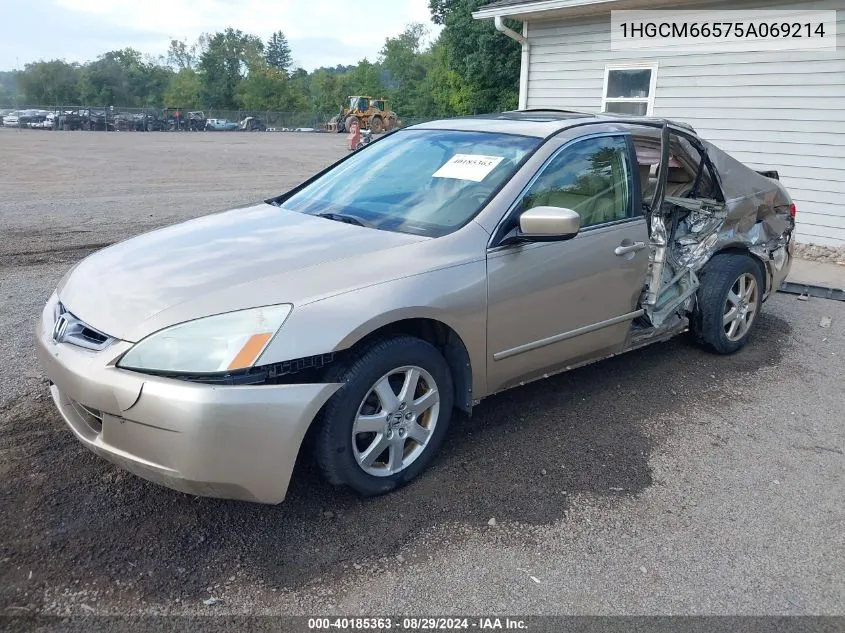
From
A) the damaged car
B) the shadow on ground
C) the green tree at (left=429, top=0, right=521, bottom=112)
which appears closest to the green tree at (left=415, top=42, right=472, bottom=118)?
the green tree at (left=429, top=0, right=521, bottom=112)

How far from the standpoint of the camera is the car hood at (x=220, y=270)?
106 inches

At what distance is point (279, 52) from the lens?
119 m

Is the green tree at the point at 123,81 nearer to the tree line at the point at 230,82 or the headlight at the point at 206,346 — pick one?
the tree line at the point at 230,82

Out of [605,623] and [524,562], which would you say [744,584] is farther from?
[524,562]

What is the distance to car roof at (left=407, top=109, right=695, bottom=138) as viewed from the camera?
3.94m

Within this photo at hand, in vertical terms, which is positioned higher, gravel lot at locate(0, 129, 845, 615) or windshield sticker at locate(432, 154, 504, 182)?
windshield sticker at locate(432, 154, 504, 182)

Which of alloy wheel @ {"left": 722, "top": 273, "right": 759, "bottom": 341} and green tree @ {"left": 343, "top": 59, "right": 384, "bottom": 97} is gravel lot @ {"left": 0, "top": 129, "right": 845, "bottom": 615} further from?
green tree @ {"left": 343, "top": 59, "right": 384, "bottom": 97}

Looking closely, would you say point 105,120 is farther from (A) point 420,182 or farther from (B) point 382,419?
(B) point 382,419

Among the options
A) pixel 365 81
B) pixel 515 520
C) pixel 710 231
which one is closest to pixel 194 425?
pixel 515 520

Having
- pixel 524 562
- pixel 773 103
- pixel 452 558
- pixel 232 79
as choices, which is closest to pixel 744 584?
pixel 524 562

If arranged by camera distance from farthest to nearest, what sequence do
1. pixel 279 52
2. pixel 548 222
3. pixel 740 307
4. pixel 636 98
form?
pixel 279 52 → pixel 636 98 → pixel 740 307 → pixel 548 222

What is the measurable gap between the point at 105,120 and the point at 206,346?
5165 centimetres

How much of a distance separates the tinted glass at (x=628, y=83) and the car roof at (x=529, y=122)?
6.14m

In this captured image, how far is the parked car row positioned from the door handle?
1986 inches
